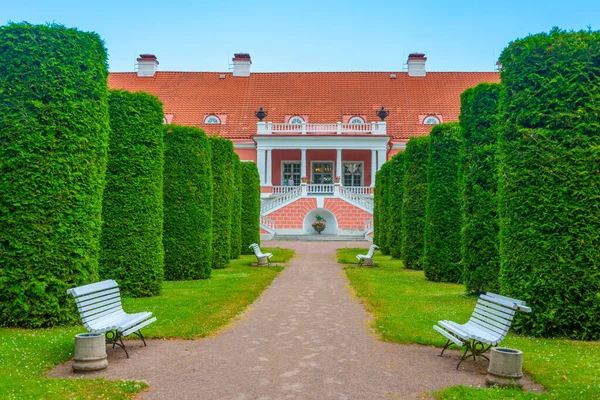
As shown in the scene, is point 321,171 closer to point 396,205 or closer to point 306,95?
point 306,95

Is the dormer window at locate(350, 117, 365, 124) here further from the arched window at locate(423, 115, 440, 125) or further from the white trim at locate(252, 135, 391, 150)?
the arched window at locate(423, 115, 440, 125)

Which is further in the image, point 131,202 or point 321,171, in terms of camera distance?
point 321,171

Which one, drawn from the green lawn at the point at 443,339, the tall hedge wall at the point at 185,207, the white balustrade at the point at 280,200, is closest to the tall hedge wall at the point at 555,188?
the green lawn at the point at 443,339

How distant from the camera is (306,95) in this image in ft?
131

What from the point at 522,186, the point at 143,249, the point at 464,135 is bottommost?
the point at 143,249

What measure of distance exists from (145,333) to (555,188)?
5.38 m

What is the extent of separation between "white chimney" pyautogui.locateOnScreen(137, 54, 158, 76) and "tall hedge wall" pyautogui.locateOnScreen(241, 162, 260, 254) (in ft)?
78.5

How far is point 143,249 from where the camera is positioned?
10.0 metres

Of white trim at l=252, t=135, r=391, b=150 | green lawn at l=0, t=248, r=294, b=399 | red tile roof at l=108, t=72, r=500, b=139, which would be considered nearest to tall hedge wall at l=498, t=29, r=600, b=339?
green lawn at l=0, t=248, r=294, b=399

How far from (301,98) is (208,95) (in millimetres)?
6638

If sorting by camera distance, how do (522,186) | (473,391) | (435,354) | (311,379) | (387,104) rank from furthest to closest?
(387,104) → (522,186) → (435,354) → (311,379) → (473,391)

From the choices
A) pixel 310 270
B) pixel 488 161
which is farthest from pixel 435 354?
pixel 310 270

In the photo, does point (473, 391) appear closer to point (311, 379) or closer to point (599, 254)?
point (311, 379)

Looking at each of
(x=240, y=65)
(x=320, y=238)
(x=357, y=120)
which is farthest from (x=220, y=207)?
(x=240, y=65)
